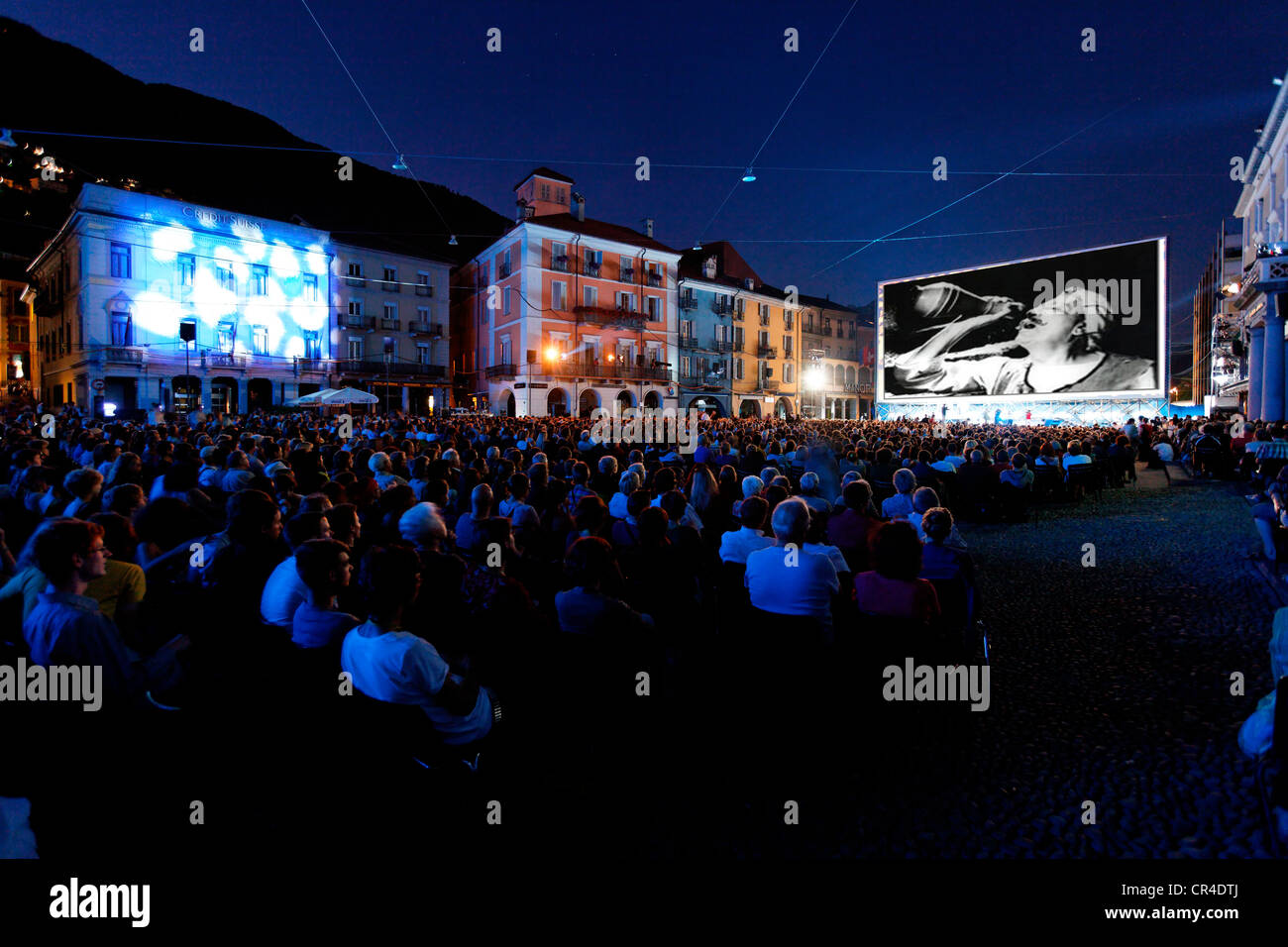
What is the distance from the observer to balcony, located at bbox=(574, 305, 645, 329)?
139ft

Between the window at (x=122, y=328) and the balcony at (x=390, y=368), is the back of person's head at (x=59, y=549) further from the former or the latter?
the balcony at (x=390, y=368)

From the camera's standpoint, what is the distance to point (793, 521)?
421 cm

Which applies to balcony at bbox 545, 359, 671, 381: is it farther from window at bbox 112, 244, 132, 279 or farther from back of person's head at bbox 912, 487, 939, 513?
back of person's head at bbox 912, 487, 939, 513

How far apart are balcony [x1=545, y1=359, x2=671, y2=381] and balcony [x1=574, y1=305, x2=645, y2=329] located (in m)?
2.56

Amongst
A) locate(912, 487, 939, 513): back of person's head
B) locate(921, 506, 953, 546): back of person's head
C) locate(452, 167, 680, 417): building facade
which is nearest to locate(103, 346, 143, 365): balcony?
locate(452, 167, 680, 417): building facade

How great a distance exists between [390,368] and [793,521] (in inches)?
1642

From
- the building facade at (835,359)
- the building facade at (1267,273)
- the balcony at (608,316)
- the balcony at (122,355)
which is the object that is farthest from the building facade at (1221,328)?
the balcony at (122,355)

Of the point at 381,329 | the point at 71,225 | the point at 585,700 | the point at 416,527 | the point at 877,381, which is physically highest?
the point at 71,225

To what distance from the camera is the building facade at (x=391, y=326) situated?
1613 inches

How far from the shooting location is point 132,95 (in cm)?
10544

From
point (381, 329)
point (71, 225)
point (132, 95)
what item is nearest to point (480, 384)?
point (381, 329)
